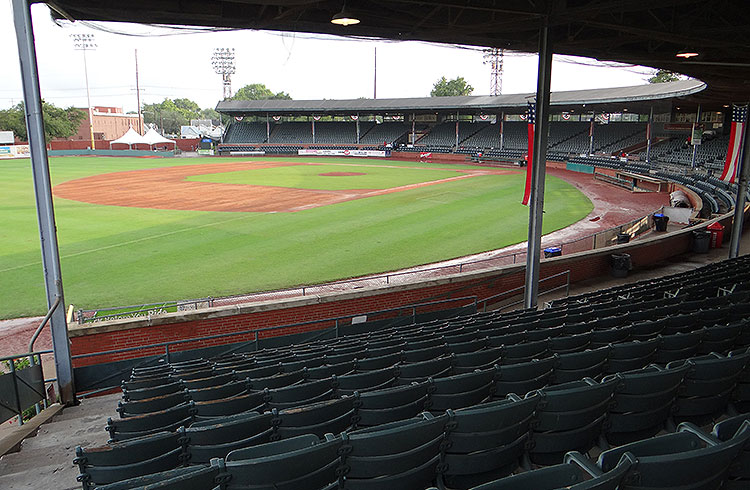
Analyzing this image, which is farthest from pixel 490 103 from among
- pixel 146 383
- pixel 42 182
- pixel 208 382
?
pixel 208 382

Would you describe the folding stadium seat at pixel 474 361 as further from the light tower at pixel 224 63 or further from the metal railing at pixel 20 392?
the light tower at pixel 224 63

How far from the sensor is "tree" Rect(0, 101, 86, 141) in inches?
3410

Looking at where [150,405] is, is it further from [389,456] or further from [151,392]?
[389,456]

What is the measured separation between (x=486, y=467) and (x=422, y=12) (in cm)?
1136

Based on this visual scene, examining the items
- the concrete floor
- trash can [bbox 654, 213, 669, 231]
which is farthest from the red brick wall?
trash can [bbox 654, 213, 669, 231]

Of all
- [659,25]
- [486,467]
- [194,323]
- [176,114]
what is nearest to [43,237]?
[194,323]

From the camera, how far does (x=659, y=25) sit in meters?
12.4

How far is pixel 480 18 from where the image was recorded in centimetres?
1277

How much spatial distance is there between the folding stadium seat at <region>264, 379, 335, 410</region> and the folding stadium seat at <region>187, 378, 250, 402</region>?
86cm

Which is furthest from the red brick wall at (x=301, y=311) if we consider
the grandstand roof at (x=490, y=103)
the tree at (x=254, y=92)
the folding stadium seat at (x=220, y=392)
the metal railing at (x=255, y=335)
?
the tree at (x=254, y=92)

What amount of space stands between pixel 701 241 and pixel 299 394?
1832 cm

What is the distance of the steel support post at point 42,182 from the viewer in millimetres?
7945

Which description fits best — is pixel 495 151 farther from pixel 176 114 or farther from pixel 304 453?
pixel 176 114

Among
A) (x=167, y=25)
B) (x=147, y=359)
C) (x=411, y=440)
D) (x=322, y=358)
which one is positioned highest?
(x=167, y=25)
